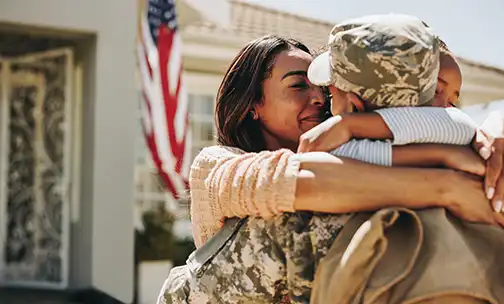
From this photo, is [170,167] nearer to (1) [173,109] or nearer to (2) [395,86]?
(1) [173,109]

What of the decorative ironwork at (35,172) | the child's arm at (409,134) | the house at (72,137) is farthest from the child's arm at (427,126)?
→ the decorative ironwork at (35,172)

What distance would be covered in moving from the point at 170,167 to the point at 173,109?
520mm

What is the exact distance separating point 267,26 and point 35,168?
12.6 feet

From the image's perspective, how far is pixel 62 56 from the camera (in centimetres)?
771

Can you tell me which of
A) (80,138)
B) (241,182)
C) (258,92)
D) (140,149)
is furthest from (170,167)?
(241,182)

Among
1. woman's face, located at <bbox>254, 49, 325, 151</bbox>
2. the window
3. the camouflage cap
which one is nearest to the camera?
the camouflage cap

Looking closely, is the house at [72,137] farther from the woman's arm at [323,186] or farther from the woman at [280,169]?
the woman's arm at [323,186]

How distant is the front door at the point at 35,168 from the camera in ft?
25.4

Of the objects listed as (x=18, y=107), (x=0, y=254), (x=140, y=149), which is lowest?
(x=0, y=254)

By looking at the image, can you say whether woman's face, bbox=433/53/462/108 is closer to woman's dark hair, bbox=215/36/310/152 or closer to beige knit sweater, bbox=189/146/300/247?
beige knit sweater, bbox=189/146/300/247

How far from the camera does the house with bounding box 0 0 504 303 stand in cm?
710

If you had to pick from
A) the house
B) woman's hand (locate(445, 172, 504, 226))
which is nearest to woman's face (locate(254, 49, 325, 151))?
woman's hand (locate(445, 172, 504, 226))

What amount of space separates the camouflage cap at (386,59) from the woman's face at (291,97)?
55 cm

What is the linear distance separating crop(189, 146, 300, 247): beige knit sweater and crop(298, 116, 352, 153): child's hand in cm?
5
